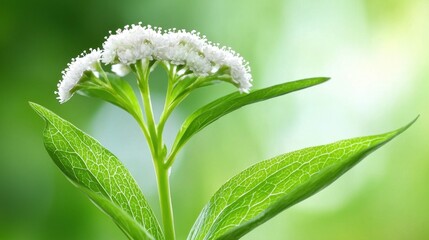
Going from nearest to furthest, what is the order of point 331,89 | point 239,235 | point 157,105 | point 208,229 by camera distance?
point 239,235
point 208,229
point 157,105
point 331,89

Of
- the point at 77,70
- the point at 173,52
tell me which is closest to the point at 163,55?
the point at 173,52

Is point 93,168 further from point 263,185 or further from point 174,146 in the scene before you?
point 263,185

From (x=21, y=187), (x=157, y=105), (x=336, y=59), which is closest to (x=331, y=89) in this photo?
(x=336, y=59)


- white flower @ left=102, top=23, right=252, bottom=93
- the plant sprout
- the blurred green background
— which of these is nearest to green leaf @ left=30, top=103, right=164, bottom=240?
the plant sprout

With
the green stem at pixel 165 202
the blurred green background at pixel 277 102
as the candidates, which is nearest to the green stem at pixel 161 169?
the green stem at pixel 165 202

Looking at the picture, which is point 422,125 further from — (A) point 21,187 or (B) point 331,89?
(A) point 21,187

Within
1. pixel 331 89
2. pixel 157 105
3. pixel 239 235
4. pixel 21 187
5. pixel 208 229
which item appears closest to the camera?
pixel 239 235

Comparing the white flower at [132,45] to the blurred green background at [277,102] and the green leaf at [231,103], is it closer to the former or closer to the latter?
the green leaf at [231,103]
